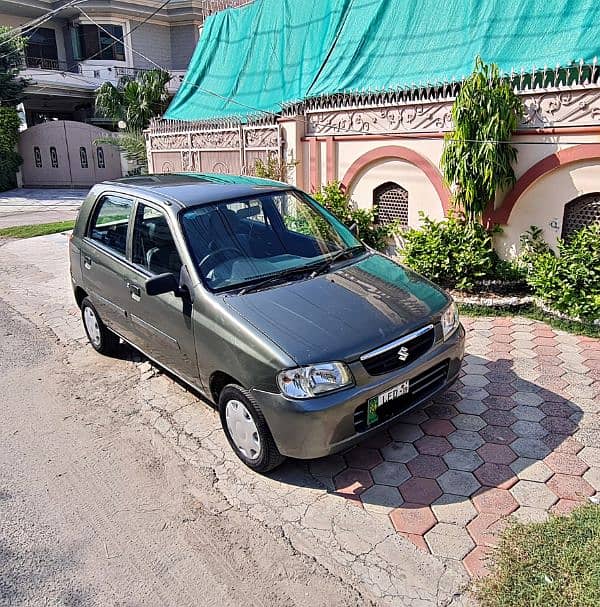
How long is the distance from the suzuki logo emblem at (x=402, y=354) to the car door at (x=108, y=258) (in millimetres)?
2320

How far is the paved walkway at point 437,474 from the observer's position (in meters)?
2.72

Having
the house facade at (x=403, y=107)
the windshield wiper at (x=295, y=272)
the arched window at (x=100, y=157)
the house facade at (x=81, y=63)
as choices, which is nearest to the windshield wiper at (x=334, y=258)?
the windshield wiper at (x=295, y=272)

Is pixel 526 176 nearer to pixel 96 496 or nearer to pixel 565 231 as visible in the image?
pixel 565 231

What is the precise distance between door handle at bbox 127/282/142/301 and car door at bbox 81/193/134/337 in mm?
96

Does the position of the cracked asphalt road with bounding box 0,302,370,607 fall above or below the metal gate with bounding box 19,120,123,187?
below

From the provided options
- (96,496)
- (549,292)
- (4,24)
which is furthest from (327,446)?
(4,24)

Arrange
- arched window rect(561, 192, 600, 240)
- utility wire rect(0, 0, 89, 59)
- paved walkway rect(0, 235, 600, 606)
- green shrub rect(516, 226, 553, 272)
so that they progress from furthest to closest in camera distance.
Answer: utility wire rect(0, 0, 89, 59), green shrub rect(516, 226, 553, 272), arched window rect(561, 192, 600, 240), paved walkway rect(0, 235, 600, 606)

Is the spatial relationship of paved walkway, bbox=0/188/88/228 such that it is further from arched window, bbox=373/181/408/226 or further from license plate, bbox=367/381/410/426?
license plate, bbox=367/381/410/426

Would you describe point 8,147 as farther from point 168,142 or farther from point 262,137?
point 262,137

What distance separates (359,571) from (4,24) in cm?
2891

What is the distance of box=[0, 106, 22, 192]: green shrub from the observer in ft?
68.3

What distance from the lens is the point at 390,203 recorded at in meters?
7.57

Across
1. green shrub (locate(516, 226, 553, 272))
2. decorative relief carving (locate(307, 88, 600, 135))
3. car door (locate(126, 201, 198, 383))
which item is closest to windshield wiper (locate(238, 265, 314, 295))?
car door (locate(126, 201, 198, 383))

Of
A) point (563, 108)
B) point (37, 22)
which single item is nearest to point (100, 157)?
point (37, 22)
